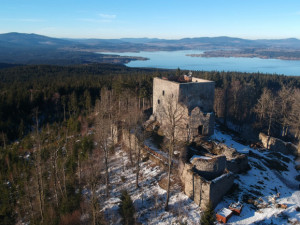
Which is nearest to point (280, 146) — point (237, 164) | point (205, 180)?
point (237, 164)

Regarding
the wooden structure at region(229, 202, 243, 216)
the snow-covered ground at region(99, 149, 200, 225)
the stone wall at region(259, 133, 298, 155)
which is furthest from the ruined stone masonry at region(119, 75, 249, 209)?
the stone wall at region(259, 133, 298, 155)

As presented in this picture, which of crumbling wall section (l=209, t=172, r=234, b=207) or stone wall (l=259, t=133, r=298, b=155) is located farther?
stone wall (l=259, t=133, r=298, b=155)

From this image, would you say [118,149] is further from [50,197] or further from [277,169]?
[277,169]

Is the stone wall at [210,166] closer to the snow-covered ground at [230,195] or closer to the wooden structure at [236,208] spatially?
the snow-covered ground at [230,195]

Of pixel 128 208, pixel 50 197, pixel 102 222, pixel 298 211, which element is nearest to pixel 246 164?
pixel 298 211

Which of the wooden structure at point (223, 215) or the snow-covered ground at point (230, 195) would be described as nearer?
the wooden structure at point (223, 215)

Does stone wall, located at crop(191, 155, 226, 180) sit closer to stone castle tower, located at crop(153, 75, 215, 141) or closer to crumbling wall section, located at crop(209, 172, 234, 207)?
crumbling wall section, located at crop(209, 172, 234, 207)

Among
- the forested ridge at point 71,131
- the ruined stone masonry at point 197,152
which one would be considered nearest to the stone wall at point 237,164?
the ruined stone masonry at point 197,152
